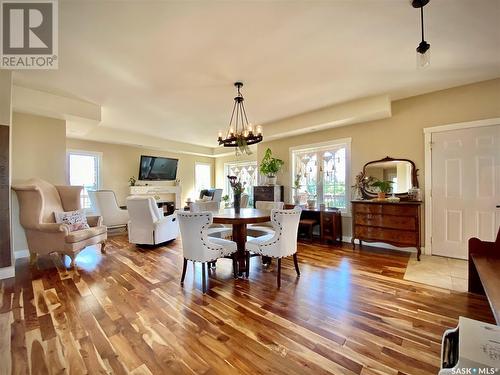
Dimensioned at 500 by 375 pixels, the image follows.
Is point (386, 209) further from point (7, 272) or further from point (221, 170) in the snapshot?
point (221, 170)

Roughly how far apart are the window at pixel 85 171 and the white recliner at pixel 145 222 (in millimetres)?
2784

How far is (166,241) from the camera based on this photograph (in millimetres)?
4594

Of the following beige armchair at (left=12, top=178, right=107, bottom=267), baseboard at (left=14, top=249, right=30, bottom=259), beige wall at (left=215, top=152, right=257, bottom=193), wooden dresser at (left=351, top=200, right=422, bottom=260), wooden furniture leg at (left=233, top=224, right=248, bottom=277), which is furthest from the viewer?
beige wall at (left=215, top=152, right=257, bottom=193)

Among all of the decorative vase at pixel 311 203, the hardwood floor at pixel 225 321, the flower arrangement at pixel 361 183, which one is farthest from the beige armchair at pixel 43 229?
the flower arrangement at pixel 361 183

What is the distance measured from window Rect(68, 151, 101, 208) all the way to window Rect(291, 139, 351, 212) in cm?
534

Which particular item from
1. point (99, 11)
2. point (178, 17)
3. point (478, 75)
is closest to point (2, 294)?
point (99, 11)

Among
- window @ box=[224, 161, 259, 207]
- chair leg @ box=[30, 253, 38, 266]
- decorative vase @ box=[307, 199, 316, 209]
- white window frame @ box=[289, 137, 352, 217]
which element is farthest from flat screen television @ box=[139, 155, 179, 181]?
decorative vase @ box=[307, 199, 316, 209]

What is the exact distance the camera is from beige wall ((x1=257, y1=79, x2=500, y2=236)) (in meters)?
3.35

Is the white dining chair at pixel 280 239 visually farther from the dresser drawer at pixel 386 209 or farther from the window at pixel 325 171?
the window at pixel 325 171

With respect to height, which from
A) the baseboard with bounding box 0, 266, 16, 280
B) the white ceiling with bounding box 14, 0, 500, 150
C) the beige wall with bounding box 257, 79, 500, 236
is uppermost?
the white ceiling with bounding box 14, 0, 500, 150

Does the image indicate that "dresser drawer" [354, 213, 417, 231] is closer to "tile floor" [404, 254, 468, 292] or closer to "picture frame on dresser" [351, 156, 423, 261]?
"picture frame on dresser" [351, 156, 423, 261]

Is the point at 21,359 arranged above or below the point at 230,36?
below

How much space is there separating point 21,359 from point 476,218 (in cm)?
534

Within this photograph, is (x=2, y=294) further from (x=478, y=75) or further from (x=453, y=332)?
(x=478, y=75)
